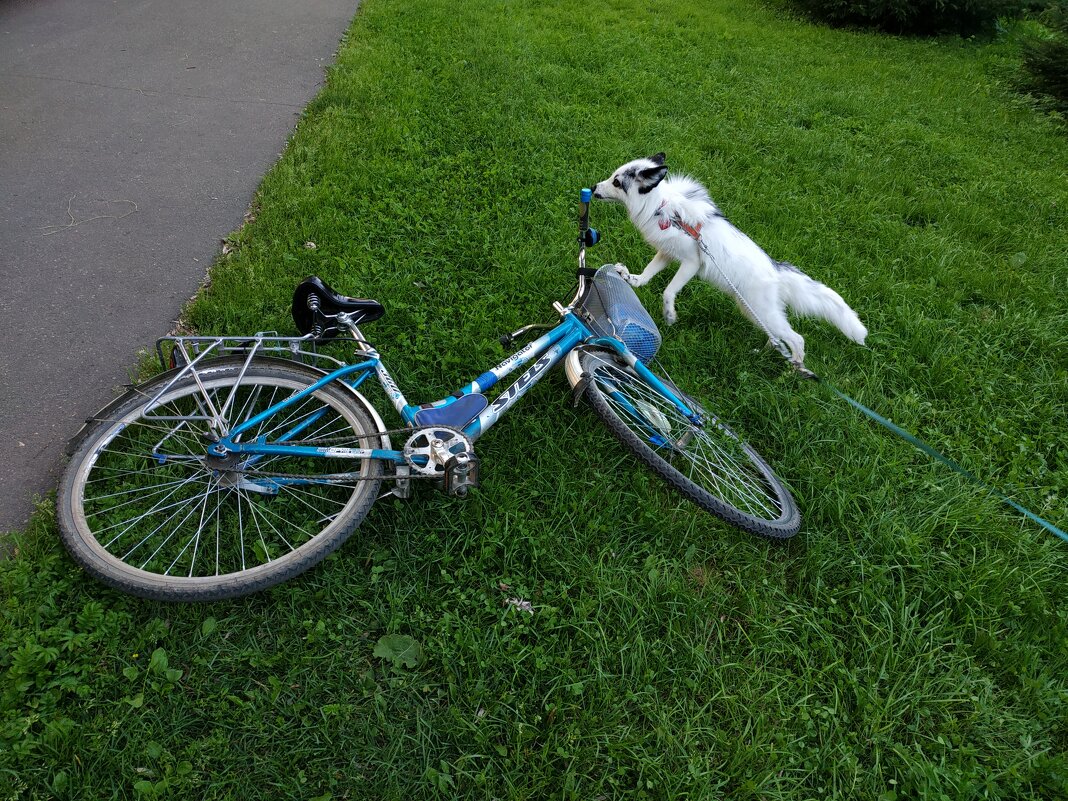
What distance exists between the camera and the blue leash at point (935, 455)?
9.65 ft

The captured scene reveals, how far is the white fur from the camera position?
3.49 metres

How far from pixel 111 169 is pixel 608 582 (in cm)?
480

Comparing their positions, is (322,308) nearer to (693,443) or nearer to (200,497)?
(200,497)

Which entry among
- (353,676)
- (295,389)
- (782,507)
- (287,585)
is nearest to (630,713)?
(353,676)

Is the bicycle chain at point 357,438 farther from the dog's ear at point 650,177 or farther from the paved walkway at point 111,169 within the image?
the dog's ear at point 650,177

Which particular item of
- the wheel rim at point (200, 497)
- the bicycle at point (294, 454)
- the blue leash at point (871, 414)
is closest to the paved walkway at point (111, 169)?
the wheel rim at point (200, 497)

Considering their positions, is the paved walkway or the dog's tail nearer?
the paved walkway

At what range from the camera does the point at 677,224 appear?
352 centimetres

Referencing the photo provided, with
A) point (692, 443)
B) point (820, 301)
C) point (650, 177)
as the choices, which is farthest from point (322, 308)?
point (820, 301)

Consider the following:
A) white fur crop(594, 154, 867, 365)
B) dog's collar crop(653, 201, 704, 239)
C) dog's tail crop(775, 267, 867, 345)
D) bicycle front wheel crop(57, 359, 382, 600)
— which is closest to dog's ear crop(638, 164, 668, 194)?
white fur crop(594, 154, 867, 365)

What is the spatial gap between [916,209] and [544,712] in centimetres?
531

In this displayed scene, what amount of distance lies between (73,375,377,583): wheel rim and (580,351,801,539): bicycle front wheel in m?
1.10

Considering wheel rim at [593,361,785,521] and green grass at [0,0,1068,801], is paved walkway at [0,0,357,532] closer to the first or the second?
green grass at [0,0,1068,801]

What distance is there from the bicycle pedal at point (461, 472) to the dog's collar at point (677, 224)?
1.86 meters
